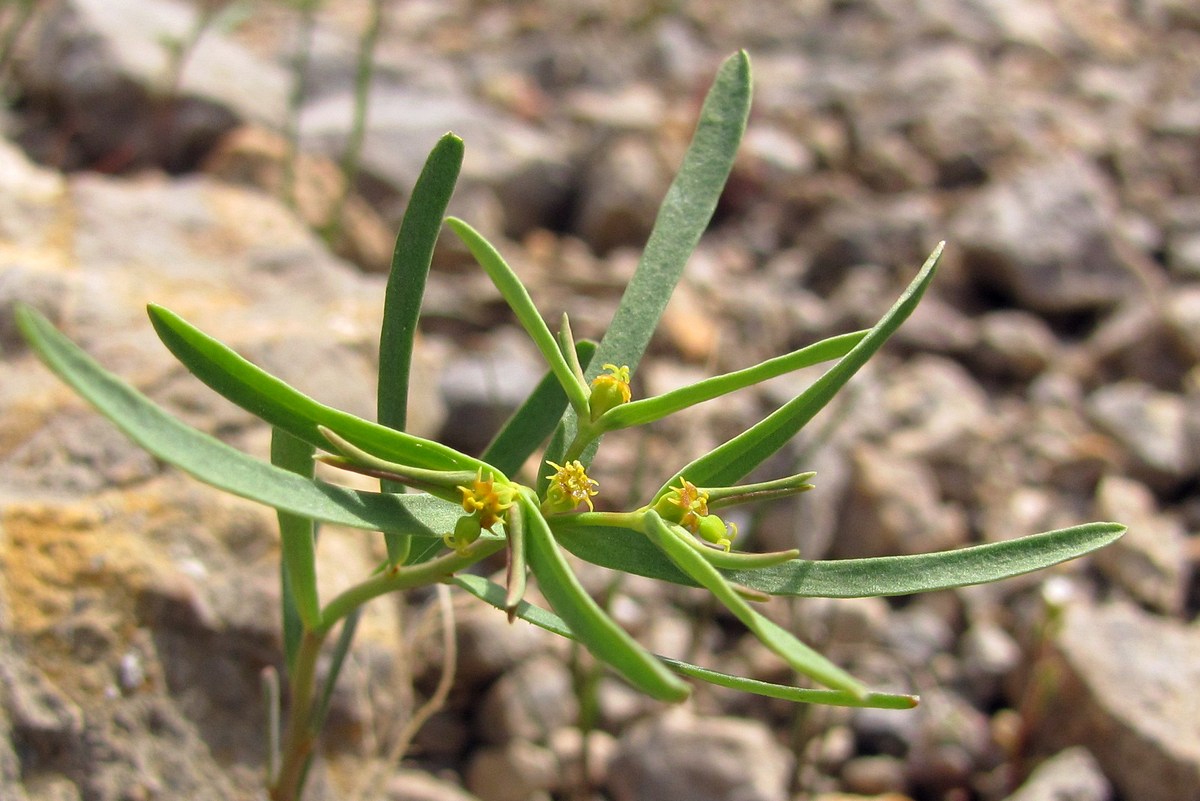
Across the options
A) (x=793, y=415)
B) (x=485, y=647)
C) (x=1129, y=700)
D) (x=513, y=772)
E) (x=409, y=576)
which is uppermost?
(x=793, y=415)

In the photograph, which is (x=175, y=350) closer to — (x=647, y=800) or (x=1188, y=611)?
(x=647, y=800)

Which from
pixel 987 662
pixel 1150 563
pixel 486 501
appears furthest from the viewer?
pixel 1150 563

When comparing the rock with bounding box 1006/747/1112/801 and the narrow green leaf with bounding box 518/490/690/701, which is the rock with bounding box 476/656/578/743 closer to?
the rock with bounding box 1006/747/1112/801

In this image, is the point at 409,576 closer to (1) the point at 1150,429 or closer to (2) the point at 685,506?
(2) the point at 685,506

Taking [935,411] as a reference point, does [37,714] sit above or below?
below

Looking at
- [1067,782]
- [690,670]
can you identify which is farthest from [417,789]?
[1067,782]

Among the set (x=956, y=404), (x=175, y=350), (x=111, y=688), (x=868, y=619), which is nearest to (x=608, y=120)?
(x=956, y=404)

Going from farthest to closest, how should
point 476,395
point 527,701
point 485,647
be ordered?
point 476,395 → point 485,647 → point 527,701
